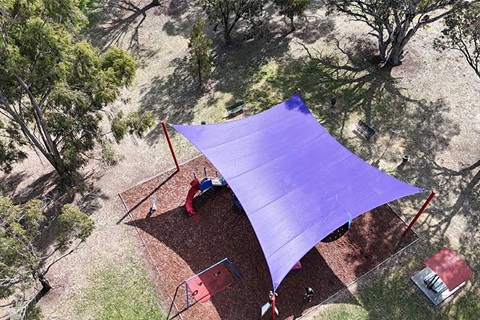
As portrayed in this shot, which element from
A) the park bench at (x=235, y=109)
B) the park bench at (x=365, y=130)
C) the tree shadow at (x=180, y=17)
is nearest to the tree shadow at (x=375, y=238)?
the park bench at (x=365, y=130)

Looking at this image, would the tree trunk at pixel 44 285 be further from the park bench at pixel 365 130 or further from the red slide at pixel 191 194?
the park bench at pixel 365 130

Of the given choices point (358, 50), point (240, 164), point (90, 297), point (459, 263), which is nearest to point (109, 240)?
point (90, 297)

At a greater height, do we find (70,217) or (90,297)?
(70,217)

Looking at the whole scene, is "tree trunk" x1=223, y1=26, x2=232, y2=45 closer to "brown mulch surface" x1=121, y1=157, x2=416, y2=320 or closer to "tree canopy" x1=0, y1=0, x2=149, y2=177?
"tree canopy" x1=0, y1=0, x2=149, y2=177

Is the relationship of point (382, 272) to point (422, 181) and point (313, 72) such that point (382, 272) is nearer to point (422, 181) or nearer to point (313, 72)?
point (422, 181)

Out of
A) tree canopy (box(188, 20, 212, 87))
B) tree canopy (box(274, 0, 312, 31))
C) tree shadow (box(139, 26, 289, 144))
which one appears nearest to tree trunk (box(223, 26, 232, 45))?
→ tree shadow (box(139, 26, 289, 144))

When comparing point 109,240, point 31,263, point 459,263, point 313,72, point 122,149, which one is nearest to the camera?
point 31,263
